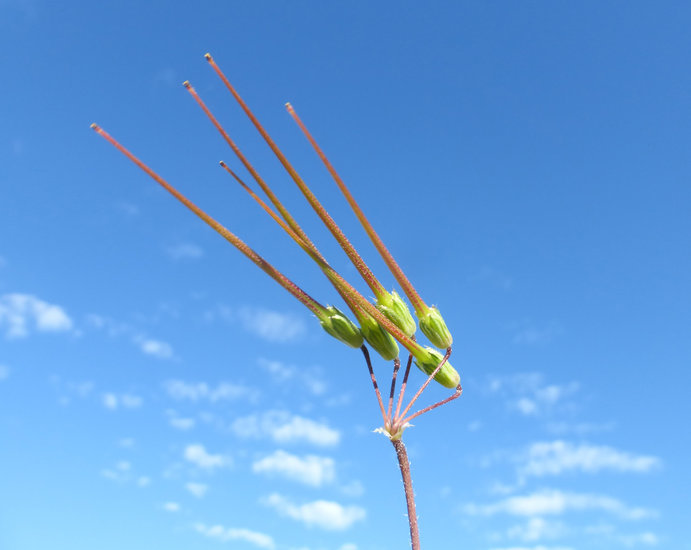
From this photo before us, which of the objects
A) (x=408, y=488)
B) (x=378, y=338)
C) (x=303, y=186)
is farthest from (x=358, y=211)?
(x=408, y=488)

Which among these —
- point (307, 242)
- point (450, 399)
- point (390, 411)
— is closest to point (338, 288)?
point (307, 242)

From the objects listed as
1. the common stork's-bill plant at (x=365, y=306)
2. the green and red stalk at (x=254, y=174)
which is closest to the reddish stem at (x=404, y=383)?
the common stork's-bill plant at (x=365, y=306)

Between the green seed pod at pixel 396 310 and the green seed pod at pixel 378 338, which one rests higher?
the green seed pod at pixel 396 310

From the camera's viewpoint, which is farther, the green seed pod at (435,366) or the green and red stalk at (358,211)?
the green seed pod at (435,366)

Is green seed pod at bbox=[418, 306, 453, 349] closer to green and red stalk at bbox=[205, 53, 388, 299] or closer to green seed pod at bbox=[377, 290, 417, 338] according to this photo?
green seed pod at bbox=[377, 290, 417, 338]

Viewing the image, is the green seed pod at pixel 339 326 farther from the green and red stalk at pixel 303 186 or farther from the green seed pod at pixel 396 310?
the green and red stalk at pixel 303 186

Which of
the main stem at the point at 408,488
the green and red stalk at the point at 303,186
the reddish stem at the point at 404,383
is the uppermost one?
the green and red stalk at the point at 303,186

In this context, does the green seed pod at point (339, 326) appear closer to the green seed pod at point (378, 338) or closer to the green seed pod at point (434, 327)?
the green seed pod at point (378, 338)
